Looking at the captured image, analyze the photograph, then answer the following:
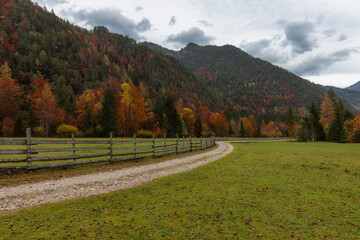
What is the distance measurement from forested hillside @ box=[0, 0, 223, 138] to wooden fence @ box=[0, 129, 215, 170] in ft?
93.8

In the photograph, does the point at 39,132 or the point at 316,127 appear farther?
the point at 316,127

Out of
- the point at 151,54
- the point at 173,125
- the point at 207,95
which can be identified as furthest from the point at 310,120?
the point at 151,54

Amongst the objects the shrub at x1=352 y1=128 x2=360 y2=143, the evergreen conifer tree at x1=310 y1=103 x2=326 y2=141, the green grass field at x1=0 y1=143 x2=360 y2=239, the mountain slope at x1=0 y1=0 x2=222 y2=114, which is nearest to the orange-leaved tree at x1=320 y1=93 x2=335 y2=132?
the evergreen conifer tree at x1=310 y1=103 x2=326 y2=141

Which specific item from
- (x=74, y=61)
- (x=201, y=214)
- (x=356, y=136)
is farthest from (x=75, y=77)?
(x=356, y=136)

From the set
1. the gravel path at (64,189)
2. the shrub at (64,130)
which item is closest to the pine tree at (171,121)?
the shrub at (64,130)

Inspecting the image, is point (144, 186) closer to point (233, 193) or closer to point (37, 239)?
point (233, 193)

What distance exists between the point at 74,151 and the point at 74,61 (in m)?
115

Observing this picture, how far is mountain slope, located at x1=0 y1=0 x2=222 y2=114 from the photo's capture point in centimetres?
8519

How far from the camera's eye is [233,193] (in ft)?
24.5

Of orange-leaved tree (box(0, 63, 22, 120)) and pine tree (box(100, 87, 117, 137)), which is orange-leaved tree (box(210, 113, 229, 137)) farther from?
orange-leaved tree (box(0, 63, 22, 120))

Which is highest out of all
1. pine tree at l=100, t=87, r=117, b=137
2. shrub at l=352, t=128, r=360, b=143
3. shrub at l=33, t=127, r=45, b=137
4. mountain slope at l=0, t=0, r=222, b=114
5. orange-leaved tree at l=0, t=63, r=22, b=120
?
mountain slope at l=0, t=0, r=222, b=114

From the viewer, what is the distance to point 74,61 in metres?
107

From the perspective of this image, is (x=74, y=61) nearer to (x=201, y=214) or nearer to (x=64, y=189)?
(x=64, y=189)

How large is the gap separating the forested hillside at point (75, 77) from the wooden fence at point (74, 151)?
93.8 feet
